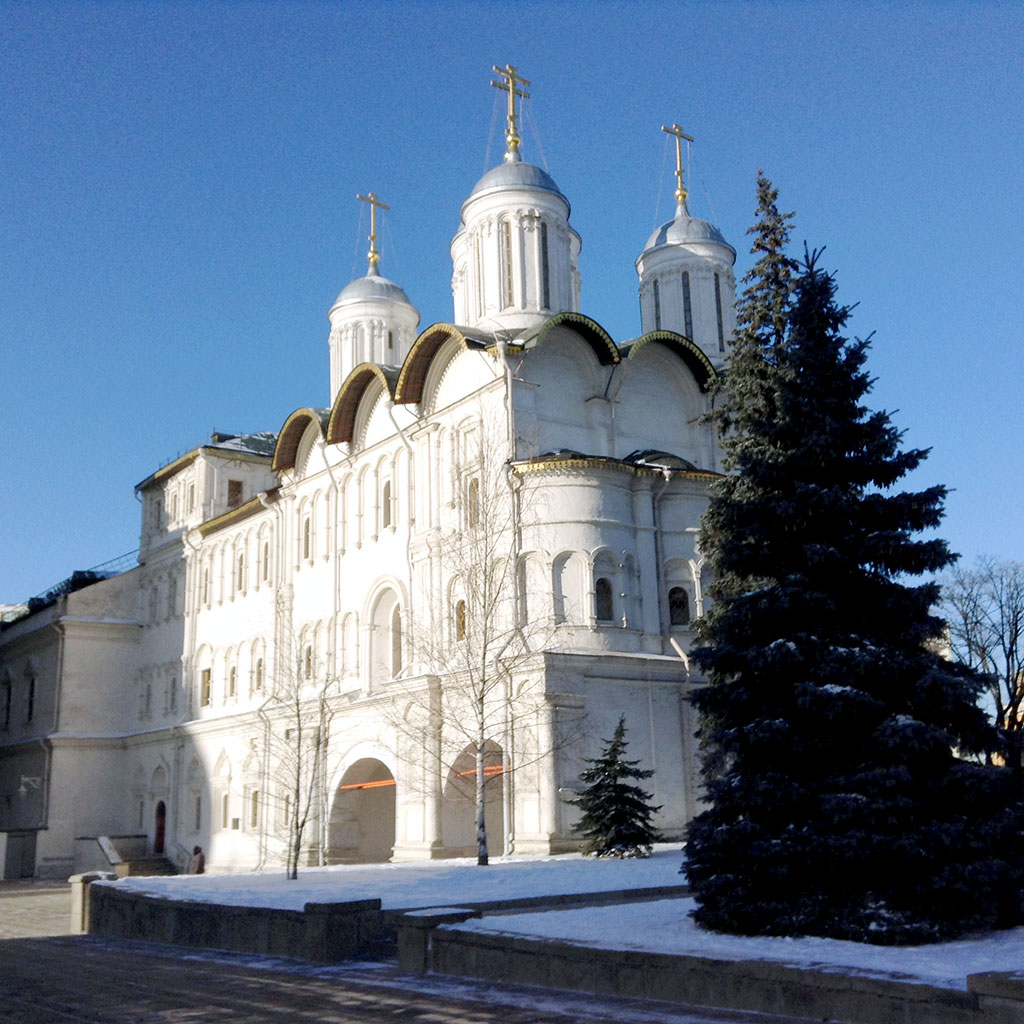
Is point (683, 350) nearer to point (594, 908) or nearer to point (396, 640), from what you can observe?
point (396, 640)

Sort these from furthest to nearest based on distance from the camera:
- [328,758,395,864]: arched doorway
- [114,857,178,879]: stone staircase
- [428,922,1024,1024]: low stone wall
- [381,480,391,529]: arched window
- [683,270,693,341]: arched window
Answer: [114,857,178,879]: stone staircase, [683,270,693,341]: arched window, [381,480,391,529]: arched window, [328,758,395,864]: arched doorway, [428,922,1024,1024]: low stone wall

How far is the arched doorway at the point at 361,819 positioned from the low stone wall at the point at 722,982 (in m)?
17.8

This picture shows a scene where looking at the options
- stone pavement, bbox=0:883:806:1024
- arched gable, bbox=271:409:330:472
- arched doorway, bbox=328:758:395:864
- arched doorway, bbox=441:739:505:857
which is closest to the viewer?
stone pavement, bbox=0:883:806:1024

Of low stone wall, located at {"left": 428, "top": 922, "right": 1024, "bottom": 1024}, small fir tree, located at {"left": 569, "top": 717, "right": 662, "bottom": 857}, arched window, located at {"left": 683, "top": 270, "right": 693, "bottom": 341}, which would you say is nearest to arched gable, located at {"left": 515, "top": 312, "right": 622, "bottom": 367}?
arched window, located at {"left": 683, "top": 270, "right": 693, "bottom": 341}

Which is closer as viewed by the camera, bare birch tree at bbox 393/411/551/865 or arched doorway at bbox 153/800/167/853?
bare birch tree at bbox 393/411/551/865

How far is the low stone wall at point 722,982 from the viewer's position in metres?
6.19

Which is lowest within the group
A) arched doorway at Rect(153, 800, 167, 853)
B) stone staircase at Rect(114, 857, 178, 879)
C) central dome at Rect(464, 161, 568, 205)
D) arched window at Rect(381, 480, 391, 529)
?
stone staircase at Rect(114, 857, 178, 879)

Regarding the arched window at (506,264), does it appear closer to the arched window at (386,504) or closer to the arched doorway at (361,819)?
the arched window at (386,504)

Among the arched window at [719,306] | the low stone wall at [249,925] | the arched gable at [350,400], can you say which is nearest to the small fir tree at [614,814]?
the low stone wall at [249,925]

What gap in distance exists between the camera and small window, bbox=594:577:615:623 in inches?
908

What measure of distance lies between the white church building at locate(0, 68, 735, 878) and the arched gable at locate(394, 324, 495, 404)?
0.06 metres

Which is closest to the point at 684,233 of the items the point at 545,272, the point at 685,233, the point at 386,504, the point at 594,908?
the point at 685,233

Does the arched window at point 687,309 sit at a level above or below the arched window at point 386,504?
above

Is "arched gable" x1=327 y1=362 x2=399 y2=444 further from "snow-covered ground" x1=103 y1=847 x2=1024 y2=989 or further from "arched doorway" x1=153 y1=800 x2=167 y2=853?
"arched doorway" x1=153 y1=800 x2=167 y2=853
